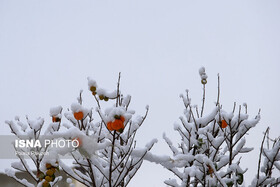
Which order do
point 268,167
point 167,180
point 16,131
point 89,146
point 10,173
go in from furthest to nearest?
1. point 16,131
2. point 10,173
3. point 167,180
4. point 268,167
5. point 89,146

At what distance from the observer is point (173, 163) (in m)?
2.31

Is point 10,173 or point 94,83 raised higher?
point 94,83

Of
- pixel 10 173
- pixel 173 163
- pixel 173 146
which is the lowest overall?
pixel 10 173

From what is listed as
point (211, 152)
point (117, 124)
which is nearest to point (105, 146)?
point (117, 124)

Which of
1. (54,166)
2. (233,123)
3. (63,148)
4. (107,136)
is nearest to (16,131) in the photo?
(107,136)

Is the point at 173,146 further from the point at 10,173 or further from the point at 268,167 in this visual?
the point at 10,173

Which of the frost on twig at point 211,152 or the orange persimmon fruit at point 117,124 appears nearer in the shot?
the orange persimmon fruit at point 117,124

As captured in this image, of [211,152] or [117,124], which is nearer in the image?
[117,124]

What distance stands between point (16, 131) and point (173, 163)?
8.06 feet

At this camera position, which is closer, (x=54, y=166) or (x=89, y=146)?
(x=89, y=146)

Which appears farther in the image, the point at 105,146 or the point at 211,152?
the point at 211,152

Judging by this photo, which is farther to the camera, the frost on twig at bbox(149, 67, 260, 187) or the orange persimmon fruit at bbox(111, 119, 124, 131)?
the frost on twig at bbox(149, 67, 260, 187)

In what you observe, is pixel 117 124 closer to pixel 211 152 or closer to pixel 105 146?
pixel 105 146

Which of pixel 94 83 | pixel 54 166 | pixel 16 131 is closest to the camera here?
pixel 54 166
